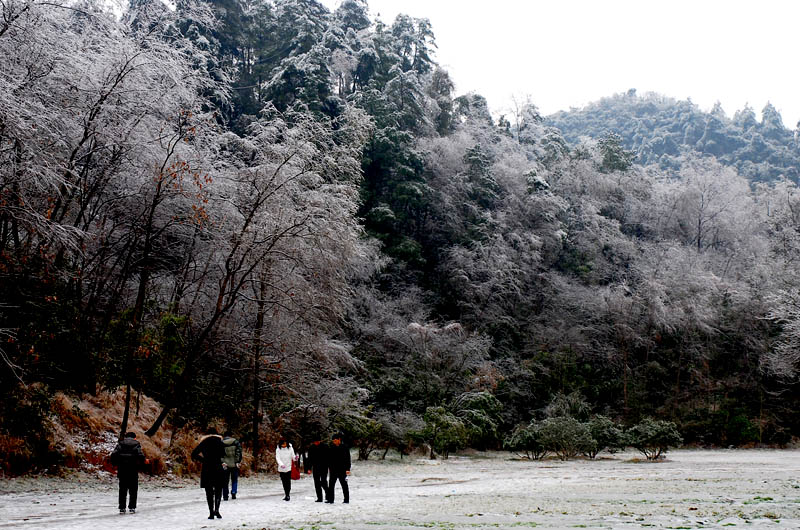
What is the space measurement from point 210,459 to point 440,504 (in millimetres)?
3610

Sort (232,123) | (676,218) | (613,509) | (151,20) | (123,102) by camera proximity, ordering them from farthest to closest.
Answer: (676,218)
(232,123)
(151,20)
(123,102)
(613,509)

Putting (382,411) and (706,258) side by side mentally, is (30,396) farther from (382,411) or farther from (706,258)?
(706,258)

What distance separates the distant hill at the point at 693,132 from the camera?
67125mm

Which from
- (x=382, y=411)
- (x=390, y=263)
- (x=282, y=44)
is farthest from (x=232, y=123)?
(x=382, y=411)

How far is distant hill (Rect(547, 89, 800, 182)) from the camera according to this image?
6712 centimetres

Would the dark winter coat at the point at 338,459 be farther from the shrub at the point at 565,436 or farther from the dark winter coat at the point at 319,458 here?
the shrub at the point at 565,436

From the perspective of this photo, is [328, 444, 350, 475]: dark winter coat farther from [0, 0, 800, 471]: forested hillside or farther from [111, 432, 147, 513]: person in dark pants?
[0, 0, 800, 471]: forested hillside

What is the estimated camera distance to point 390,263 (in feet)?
99.1

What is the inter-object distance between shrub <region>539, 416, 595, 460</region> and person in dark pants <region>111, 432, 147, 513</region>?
1777cm

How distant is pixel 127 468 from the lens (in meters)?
7.91

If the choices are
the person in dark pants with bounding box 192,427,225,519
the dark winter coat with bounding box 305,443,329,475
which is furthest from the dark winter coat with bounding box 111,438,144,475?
the dark winter coat with bounding box 305,443,329,475

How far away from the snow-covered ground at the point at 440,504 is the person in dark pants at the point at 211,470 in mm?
228

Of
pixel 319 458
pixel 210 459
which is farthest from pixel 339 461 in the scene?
pixel 210 459

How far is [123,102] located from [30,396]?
6.17 meters
